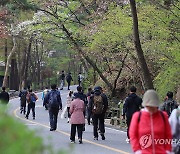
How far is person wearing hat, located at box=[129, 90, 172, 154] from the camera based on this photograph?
20.5 feet

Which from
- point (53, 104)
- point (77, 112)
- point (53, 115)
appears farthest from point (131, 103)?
point (53, 115)

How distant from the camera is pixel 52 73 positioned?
74688 millimetres

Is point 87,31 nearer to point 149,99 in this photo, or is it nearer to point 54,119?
point 54,119

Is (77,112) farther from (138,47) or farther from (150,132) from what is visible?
(150,132)

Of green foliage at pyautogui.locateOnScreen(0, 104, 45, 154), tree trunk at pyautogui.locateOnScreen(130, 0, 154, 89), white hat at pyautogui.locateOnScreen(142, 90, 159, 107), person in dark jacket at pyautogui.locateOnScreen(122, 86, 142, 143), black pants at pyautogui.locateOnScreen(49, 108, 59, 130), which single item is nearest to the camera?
green foliage at pyautogui.locateOnScreen(0, 104, 45, 154)

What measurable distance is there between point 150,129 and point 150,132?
38 mm

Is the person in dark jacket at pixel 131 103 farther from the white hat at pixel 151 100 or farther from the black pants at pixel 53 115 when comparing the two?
the white hat at pixel 151 100

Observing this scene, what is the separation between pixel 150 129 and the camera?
628 centimetres

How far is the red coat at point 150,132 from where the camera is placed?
6273mm

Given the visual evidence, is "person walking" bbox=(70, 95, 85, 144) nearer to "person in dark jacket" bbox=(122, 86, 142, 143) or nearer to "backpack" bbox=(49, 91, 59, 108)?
"person in dark jacket" bbox=(122, 86, 142, 143)

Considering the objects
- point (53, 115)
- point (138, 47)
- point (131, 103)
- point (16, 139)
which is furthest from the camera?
point (138, 47)

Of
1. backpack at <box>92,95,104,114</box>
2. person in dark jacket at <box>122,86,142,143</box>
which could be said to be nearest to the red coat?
person in dark jacket at <box>122,86,142,143</box>

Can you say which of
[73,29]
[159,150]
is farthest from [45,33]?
[159,150]

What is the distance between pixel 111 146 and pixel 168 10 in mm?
7472
